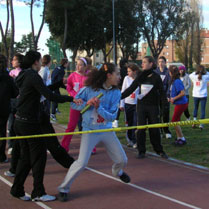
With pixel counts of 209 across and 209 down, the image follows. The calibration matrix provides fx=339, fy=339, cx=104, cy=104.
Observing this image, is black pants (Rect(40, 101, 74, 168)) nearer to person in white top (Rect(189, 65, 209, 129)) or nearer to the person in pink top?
the person in pink top

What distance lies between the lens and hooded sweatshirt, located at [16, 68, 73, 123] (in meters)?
4.13

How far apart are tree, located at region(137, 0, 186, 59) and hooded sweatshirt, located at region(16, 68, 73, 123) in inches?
2050

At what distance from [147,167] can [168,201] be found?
163cm

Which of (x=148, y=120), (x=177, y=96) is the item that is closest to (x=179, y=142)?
(x=177, y=96)

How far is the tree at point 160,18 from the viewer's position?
54969 millimetres

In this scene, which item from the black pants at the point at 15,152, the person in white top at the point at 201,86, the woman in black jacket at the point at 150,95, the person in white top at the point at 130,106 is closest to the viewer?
the black pants at the point at 15,152

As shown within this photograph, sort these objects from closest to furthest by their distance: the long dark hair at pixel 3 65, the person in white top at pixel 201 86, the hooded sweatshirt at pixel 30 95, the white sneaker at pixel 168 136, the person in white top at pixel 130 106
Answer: the hooded sweatshirt at pixel 30 95 → the long dark hair at pixel 3 65 → the person in white top at pixel 130 106 → the white sneaker at pixel 168 136 → the person in white top at pixel 201 86

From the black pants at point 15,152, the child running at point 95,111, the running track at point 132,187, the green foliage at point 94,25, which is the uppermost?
the green foliage at point 94,25

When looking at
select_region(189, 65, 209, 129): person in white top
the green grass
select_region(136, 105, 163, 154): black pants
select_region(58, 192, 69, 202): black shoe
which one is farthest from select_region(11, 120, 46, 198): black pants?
select_region(189, 65, 209, 129): person in white top

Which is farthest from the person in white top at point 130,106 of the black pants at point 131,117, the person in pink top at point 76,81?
the person in pink top at point 76,81

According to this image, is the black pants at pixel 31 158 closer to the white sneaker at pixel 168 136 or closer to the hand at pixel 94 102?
the hand at pixel 94 102

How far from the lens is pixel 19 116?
14.1 feet

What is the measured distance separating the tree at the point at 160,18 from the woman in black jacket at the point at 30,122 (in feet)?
171

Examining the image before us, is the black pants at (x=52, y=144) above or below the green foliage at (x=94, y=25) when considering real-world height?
below
